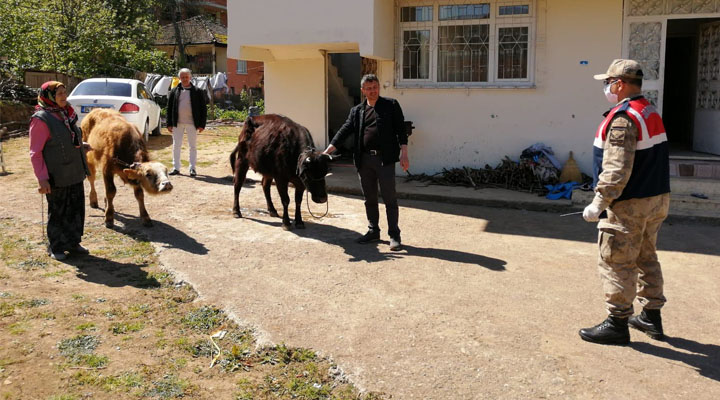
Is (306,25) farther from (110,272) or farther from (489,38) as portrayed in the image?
(110,272)

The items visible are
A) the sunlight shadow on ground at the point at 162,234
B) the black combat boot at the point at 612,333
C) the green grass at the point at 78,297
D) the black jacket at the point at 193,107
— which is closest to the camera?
the black combat boot at the point at 612,333

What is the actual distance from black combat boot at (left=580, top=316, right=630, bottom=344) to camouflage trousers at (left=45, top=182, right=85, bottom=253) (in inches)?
201

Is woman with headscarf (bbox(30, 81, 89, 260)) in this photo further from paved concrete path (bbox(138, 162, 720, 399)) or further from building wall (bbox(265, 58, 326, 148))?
building wall (bbox(265, 58, 326, 148))

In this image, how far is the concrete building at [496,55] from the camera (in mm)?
9898

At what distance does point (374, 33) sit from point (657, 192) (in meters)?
6.54

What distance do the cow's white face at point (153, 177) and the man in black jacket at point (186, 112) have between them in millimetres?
4327

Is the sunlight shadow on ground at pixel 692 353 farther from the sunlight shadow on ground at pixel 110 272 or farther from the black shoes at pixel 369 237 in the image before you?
the sunlight shadow on ground at pixel 110 272

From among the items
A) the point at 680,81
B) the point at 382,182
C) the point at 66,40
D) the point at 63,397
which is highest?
the point at 66,40

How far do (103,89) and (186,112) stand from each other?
5375 millimetres

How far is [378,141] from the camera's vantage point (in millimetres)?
6785

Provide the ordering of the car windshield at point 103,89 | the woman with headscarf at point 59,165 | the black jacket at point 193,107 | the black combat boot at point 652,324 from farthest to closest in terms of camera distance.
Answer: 1. the car windshield at point 103,89
2. the black jacket at point 193,107
3. the woman with headscarf at point 59,165
4. the black combat boot at point 652,324

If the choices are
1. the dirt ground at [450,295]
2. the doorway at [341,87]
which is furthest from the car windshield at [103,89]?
the dirt ground at [450,295]

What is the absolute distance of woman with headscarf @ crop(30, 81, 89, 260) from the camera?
6.11m

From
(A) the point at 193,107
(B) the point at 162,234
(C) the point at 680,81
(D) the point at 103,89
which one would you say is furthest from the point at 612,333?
(D) the point at 103,89
